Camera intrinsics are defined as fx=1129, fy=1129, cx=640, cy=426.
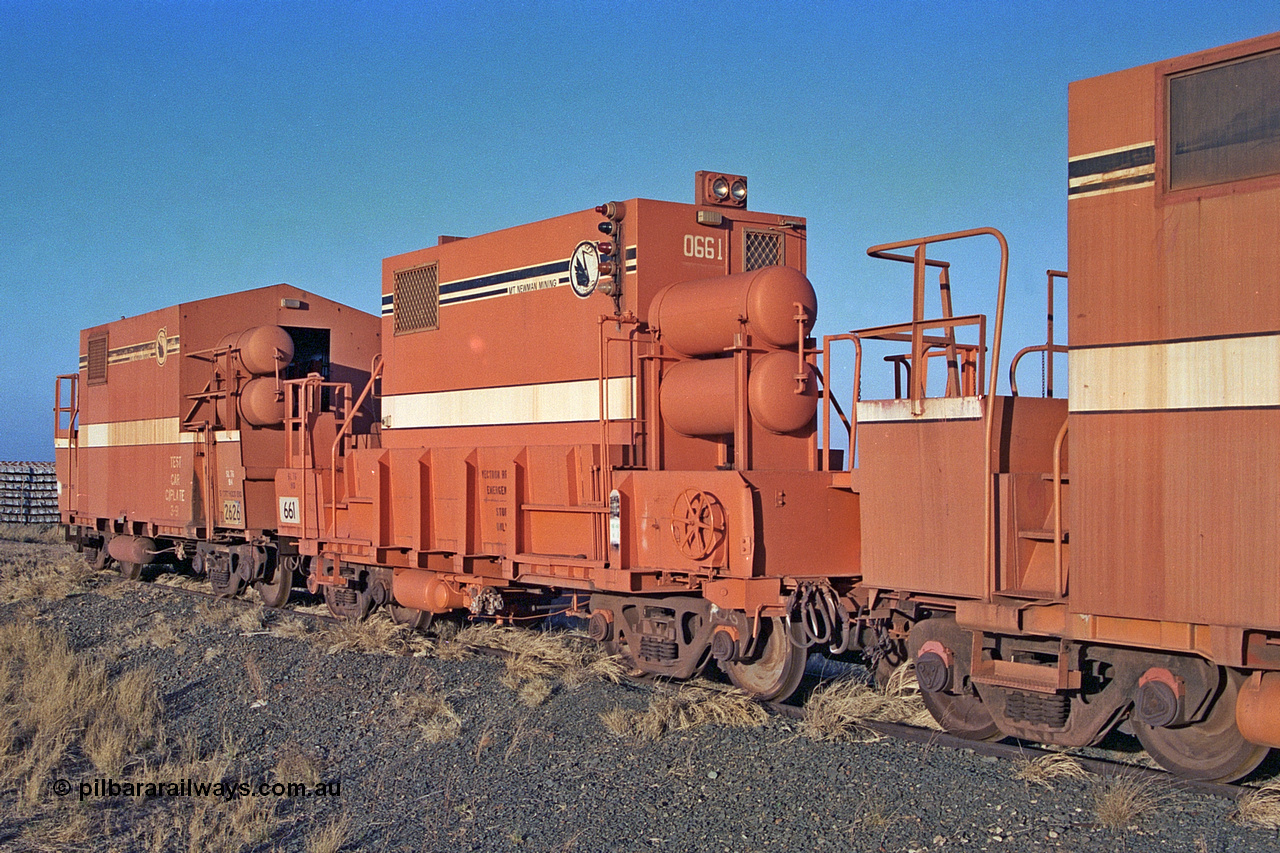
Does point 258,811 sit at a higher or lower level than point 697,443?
lower

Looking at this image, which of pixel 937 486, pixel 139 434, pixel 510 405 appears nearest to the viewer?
pixel 937 486

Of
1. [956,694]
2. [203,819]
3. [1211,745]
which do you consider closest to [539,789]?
[203,819]

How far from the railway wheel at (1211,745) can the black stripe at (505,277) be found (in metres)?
6.44

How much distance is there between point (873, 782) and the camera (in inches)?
272

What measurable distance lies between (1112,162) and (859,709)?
4.32 metres

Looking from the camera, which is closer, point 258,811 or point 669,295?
point 258,811

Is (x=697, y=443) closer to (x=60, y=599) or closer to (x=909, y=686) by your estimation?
(x=909, y=686)

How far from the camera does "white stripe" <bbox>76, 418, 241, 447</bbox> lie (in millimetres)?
17328

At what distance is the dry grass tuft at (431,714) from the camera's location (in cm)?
840

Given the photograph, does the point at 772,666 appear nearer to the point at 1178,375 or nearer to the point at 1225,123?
the point at 1178,375

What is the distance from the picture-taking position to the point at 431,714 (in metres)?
9.16

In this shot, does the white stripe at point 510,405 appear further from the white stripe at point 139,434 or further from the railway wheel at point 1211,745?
the railway wheel at point 1211,745

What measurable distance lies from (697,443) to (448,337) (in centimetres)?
360

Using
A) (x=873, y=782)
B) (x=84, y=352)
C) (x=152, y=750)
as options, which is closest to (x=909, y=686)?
(x=873, y=782)
